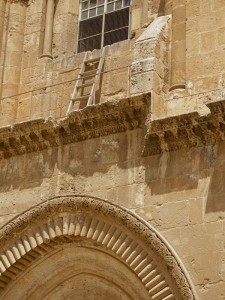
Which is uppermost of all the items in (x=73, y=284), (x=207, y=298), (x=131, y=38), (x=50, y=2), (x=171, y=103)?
(x=50, y=2)

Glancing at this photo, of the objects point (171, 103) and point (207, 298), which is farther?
point (171, 103)

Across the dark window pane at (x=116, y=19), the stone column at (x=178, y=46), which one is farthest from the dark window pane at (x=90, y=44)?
the stone column at (x=178, y=46)

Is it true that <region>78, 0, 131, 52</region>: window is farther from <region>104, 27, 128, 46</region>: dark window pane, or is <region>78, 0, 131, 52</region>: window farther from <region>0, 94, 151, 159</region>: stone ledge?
<region>0, 94, 151, 159</region>: stone ledge

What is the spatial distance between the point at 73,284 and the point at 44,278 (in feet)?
1.50

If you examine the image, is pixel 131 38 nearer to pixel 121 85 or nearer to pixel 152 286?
pixel 121 85

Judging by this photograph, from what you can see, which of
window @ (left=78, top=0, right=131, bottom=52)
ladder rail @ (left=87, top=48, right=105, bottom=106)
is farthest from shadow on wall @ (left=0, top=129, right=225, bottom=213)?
window @ (left=78, top=0, right=131, bottom=52)

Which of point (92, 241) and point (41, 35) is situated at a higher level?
point (41, 35)

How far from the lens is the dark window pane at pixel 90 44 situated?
15.5 metres

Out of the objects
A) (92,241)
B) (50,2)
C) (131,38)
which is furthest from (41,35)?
(92,241)

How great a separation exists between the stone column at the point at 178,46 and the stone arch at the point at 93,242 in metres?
2.19

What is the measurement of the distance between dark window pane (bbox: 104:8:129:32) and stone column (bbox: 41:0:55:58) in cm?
99

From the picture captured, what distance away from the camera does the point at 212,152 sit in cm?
1253

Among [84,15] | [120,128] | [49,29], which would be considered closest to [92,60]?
[49,29]

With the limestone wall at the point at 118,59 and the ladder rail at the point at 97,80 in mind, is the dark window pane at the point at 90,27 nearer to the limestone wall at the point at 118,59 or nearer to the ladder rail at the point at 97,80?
the limestone wall at the point at 118,59
